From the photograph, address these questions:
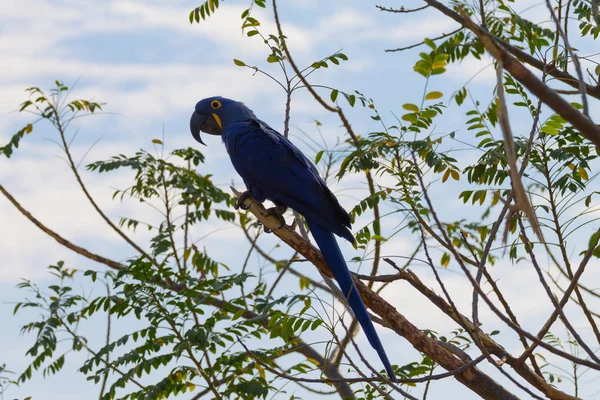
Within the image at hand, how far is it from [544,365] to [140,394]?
2114 mm

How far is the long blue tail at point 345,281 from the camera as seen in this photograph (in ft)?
9.01

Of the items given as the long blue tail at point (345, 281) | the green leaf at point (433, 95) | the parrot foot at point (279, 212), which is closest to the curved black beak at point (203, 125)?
the parrot foot at point (279, 212)

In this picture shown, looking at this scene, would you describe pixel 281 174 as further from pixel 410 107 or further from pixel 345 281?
pixel 410 107

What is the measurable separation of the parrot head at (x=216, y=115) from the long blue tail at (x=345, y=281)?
1402 mm

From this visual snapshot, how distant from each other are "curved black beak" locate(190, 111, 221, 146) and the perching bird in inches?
6.7

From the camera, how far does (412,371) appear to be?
327 cm

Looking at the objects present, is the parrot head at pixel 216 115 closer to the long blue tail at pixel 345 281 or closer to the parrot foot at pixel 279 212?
the parrot foot at pixel 279 212

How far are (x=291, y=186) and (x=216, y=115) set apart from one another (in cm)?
126

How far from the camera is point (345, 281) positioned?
2.91 metres

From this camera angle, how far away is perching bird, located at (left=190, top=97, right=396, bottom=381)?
2.93 metres

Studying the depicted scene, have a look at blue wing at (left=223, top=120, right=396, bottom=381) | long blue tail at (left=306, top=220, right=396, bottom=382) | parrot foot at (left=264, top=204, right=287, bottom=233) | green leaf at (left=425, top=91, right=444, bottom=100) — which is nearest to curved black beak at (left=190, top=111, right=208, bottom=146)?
blue wing at (left=223, top=120, right=396, bottom=381)

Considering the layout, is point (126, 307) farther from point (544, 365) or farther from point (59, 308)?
point (544, 365)

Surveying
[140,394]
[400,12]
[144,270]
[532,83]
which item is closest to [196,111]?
[144,270]

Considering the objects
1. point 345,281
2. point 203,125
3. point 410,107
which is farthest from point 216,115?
point 410,107
